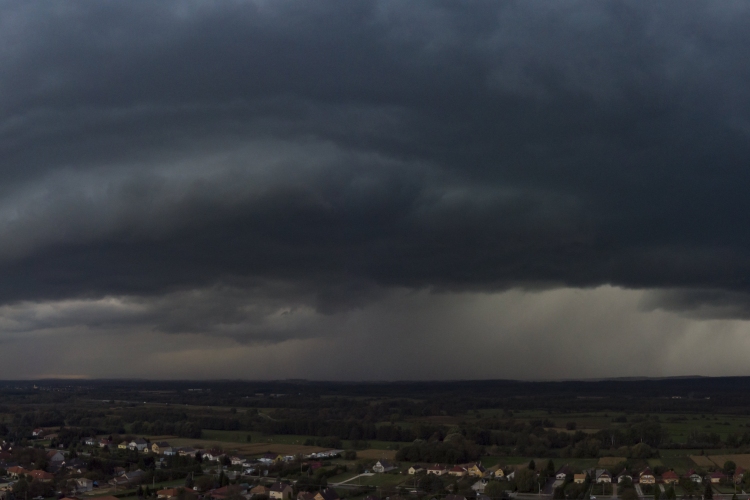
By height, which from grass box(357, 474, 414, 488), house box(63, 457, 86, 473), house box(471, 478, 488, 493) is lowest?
grass box(357, 474, 414, 488)

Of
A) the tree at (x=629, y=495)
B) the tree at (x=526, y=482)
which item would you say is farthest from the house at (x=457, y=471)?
Answer: the tree at (x=629, y=495)

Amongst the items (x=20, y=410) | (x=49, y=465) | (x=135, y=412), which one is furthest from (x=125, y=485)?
(x=20, y=410)

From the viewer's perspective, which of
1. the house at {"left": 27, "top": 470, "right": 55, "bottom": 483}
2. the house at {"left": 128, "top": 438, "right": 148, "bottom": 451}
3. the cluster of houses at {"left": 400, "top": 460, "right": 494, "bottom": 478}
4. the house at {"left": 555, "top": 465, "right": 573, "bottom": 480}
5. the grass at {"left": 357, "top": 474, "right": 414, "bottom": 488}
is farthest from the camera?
the house at {"left": 128, "top": 438, "right": 148, "bottom": 451}

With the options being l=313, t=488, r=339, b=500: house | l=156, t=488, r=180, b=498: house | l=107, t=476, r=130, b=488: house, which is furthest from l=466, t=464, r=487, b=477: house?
l=107, t=476, r=130, b=488: house

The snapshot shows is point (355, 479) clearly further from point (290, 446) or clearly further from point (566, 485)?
point (290, 446)

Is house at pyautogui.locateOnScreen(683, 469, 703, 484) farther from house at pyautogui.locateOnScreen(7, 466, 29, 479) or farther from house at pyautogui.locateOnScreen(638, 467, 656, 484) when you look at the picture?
house at pyautogui.locateOnScreen(7, 466, 29, 479)

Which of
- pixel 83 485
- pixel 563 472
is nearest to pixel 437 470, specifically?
pixel 563 472
